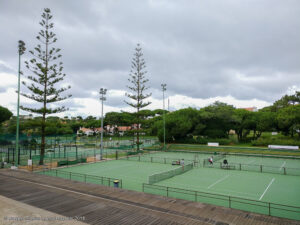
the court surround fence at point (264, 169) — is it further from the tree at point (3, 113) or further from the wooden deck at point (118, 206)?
the tree at point (3, 113)

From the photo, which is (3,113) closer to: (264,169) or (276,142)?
(264,169)

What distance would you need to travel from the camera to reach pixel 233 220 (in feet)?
33.4

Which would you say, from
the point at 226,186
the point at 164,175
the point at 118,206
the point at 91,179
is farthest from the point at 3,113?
the point at 226,186

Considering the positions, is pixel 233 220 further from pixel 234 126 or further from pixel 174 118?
pixel 234 126

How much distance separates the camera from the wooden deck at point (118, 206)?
10.3 meters

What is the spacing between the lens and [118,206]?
12.1 meters

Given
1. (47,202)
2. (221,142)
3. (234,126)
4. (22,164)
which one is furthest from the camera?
(234,126)

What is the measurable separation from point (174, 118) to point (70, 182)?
4182 cm

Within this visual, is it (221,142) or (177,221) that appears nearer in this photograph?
(177,221)

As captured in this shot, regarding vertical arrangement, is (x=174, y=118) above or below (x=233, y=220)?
above

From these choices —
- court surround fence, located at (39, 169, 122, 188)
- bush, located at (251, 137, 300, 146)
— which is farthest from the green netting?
bush, located at (251, 137, 300, 146)

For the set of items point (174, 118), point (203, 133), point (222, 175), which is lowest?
point (222, 175)

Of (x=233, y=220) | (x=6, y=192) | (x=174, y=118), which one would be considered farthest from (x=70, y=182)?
(x=174, y=118)

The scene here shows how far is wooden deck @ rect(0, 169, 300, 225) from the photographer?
10.3 metres
